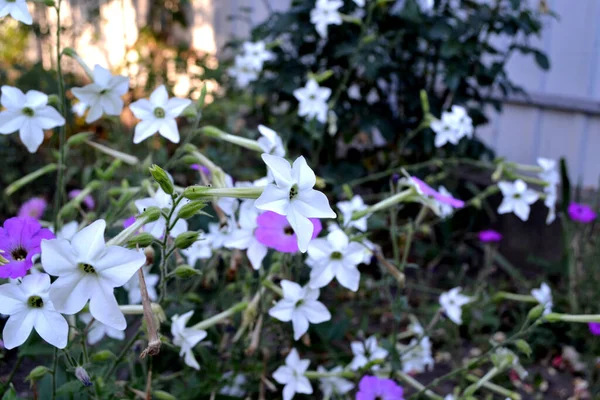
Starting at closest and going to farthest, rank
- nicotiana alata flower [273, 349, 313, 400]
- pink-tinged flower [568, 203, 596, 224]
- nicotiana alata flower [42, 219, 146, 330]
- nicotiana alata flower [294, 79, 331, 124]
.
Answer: nicotiana alata flower [42, 219, 146, 330], nicotiana alata flower [273, 349, 313, 400], nicotiana alata flower [294, 79, 331, 124], pink-tinged flower [568, 203, 596, 224]

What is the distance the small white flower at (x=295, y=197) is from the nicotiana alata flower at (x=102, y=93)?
18.8 inches

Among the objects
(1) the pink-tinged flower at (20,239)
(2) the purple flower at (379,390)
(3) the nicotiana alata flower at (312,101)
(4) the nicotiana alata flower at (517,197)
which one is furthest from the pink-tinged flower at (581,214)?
(1) the pink-tinged flower at (20,239)

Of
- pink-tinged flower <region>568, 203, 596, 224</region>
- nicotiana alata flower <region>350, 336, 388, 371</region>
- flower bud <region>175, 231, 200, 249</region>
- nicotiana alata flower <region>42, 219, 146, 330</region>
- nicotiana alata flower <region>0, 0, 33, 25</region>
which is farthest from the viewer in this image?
pink-tinged flower <region>568, 203, 596, 224</region>

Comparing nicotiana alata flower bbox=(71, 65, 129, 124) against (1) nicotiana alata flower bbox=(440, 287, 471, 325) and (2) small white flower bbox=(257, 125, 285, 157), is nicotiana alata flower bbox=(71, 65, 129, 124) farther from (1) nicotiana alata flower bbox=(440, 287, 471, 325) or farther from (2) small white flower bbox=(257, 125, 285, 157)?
(1) nicotiana alata flower bbox=(440, 287, 471, 325)

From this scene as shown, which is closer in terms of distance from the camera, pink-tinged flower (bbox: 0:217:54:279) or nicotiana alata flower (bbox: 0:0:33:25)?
pink-tinged flower (bbox: 0:217:54:279)

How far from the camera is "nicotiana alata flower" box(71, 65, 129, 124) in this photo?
1067 mm

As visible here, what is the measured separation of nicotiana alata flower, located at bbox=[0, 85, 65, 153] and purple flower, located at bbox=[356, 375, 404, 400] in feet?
2.30

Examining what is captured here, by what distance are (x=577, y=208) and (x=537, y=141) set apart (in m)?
0.90

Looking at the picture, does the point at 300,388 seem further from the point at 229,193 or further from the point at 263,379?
the point at 229,193

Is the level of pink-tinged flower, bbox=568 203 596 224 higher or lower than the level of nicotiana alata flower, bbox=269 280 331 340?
lower

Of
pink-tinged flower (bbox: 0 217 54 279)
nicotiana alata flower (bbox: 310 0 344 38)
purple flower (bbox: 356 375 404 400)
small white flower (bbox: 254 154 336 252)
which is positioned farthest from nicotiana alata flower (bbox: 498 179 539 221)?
pink-tinged flower (bbox: 0 217 54 279)

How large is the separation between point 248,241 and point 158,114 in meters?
0.26

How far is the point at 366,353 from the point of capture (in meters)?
1.37

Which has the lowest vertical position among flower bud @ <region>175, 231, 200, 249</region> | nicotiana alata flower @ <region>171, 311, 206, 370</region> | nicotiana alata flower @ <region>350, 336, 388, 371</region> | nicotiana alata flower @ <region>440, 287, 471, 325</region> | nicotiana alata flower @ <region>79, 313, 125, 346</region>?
nicotiana alata flower @ <region>350, 336, 388, 371</region>
